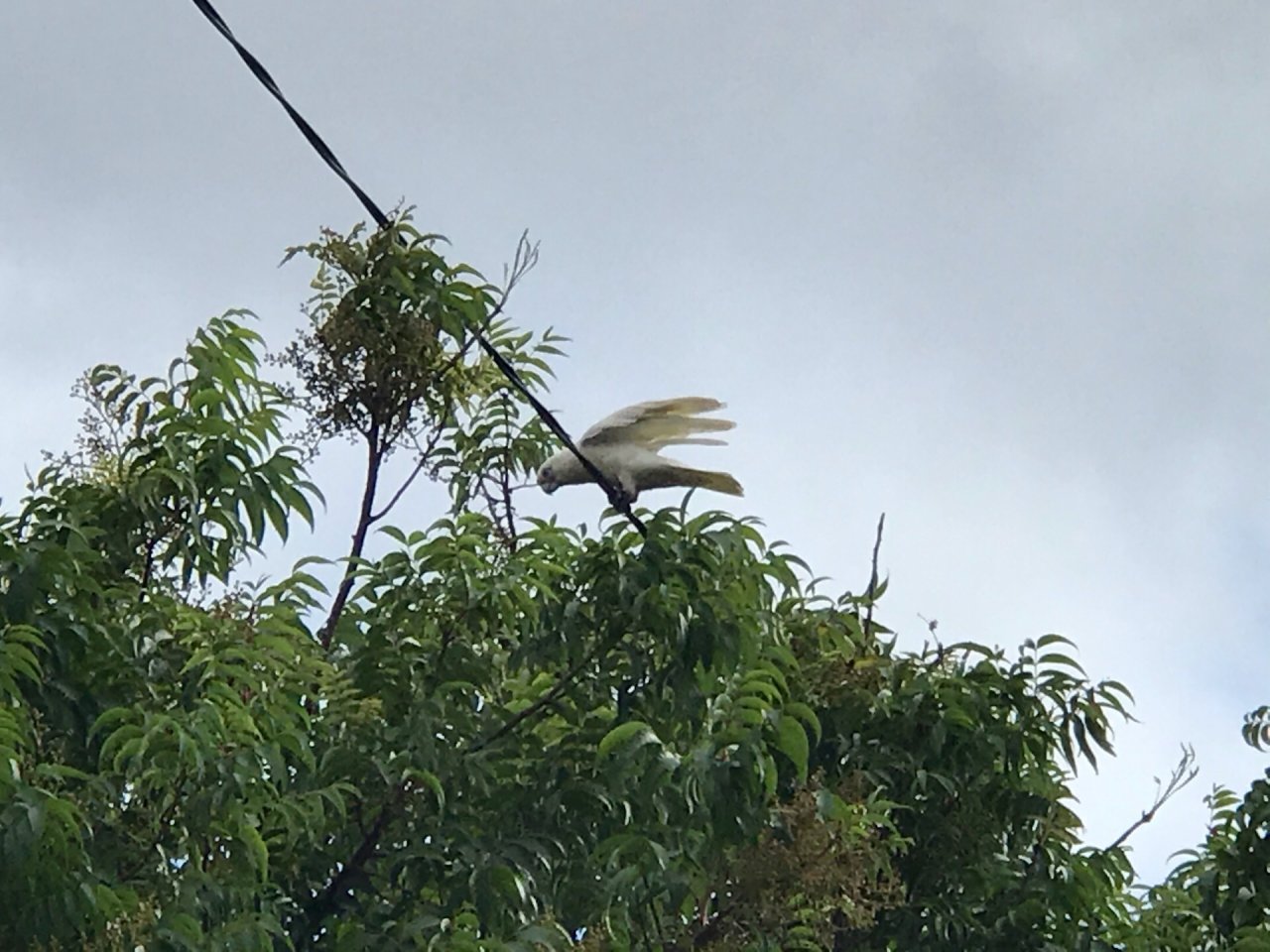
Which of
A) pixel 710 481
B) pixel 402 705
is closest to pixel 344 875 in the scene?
pixel 402 705

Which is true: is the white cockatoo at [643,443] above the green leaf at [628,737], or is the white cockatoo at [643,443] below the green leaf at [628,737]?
above

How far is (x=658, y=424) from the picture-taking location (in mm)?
6559

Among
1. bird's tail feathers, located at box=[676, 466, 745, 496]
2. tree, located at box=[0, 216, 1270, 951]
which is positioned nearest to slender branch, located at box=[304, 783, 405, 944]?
tree, located at box=[0, 216, 1270, 951]

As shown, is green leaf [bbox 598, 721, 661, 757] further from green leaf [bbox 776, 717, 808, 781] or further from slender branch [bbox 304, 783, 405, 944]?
slender branch [bbox 304, 783, 405, 944]

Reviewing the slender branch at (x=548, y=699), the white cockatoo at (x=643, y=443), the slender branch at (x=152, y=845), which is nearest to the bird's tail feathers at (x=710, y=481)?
the white cockatoo at (x=643, y=443)

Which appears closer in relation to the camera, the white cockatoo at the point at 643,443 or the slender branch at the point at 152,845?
the slender branch at the point at 152,845

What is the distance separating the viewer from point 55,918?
4.51m

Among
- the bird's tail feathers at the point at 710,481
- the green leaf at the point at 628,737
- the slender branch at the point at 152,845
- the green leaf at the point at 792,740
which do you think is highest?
the bird's tail feathers at the point at 710,481

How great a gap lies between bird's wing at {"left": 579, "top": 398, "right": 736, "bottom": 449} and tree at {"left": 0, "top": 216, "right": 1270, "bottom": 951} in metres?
0.58

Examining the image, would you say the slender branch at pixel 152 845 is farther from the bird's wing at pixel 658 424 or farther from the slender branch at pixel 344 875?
the bird's wing at pixel 658 424

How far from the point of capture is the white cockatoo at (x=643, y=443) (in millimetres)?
6492

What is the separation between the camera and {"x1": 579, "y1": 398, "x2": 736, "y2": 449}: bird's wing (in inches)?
256

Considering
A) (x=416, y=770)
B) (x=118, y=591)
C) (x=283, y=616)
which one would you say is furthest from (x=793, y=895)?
(x=118, y=591)

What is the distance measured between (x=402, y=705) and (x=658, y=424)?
58.3 inches
